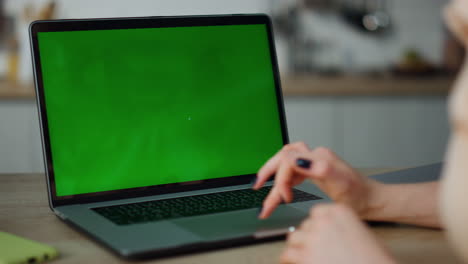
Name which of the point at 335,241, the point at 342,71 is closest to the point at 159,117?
the point at 335,241

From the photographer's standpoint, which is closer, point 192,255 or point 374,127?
point 192,255

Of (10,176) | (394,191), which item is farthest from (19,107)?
(394,191)

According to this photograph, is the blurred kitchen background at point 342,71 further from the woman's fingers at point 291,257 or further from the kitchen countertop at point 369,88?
the woman's fingers at point 291,257

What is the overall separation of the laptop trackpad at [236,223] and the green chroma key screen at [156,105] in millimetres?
199

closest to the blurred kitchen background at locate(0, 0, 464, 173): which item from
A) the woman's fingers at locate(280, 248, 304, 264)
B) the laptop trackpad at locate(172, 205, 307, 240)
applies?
the laptop trackpad at locate(172, 205, 307, 240)

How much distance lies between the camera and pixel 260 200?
100 cm

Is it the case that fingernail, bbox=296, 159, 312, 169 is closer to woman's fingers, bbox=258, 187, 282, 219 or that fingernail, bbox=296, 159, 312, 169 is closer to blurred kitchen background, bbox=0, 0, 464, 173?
woman's fingers, bbox=258, 187, 282, 219

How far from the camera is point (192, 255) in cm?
77

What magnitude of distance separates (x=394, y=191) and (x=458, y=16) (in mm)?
395

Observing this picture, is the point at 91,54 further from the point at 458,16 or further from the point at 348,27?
the point at 348,27

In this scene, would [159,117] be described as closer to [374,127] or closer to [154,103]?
[154,103]

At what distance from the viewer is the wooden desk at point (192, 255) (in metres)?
0.76

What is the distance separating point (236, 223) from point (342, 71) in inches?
113

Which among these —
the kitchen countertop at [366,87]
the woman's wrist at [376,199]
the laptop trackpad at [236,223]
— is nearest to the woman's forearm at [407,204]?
the woman's wrist at [376,199]
